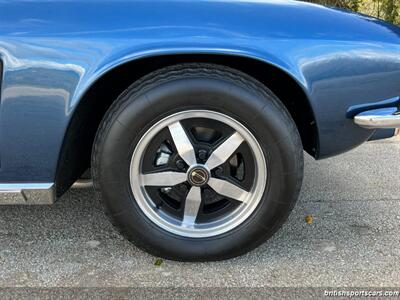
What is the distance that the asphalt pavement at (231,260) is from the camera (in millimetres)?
2223

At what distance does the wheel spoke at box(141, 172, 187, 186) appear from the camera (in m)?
2.27

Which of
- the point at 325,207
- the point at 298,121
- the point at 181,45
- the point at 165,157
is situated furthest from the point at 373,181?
the point at 181,45

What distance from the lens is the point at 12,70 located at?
2.00 metres

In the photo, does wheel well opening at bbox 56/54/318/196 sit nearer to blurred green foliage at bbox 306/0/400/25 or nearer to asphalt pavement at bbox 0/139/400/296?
asphalt pavement at bbox 0/139/400/296

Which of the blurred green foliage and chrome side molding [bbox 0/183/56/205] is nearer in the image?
chrome side molding [bbox 0/183/56/205]

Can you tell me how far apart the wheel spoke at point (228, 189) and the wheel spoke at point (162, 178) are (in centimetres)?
15

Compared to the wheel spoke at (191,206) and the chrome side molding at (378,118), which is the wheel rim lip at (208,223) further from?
the chrome side molding at (378,118)

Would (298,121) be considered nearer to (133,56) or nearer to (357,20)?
(357,20)

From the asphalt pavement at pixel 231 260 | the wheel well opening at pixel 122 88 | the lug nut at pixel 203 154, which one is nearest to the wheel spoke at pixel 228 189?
the lug nut at pixel 203 154

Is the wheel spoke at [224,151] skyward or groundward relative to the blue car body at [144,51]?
groundward

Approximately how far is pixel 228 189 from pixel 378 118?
0.82 m

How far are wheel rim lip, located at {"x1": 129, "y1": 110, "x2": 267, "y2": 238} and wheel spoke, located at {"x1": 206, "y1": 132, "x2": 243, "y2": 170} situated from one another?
40 millimetres

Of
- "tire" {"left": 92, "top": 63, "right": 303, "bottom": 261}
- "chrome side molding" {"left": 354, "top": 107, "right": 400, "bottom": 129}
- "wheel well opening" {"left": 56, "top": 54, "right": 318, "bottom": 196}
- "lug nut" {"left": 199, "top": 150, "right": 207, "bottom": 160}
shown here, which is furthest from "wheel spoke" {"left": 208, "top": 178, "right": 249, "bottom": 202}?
"chrome side molding" {"left": 354, "top": 107, "right": 400, "bottom": 129}

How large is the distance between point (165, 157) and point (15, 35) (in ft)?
2.98
